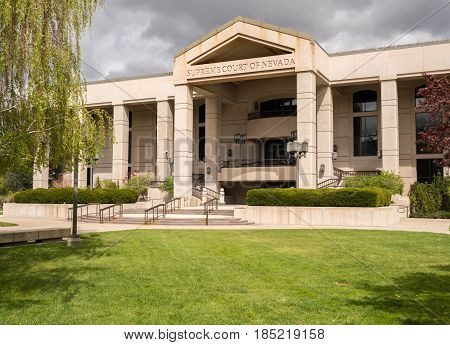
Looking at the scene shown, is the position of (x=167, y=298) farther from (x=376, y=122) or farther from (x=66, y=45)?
(x=376, y=122)

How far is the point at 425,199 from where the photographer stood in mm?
25609

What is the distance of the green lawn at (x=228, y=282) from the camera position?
6.43 m

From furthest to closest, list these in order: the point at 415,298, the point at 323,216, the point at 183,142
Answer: the point at 183,142 < the point at 323,216 < the point at 415,298

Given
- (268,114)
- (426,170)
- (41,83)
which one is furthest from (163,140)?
(41,83)

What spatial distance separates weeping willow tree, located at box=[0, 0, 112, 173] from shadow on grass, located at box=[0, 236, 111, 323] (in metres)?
2.28

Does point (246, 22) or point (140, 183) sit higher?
point (246, 22)

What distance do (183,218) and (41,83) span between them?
1369 cm

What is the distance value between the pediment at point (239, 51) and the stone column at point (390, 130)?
686 centimetres

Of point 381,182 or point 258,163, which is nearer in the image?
point 381,182

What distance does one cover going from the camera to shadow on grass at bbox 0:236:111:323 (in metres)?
7.35

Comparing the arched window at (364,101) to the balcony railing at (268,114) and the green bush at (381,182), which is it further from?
the green bush at (381,182)

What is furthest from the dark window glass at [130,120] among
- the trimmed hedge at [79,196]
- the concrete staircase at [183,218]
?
the concrete staircase at [183,218]

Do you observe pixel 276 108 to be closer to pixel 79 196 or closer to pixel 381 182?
pixel 381 182

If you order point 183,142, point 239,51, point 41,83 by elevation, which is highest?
point 239,51
